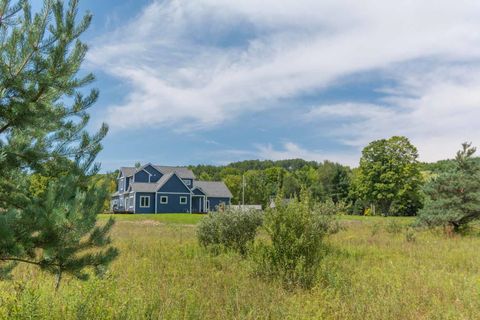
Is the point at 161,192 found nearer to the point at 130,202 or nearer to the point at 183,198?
the point at 183,198

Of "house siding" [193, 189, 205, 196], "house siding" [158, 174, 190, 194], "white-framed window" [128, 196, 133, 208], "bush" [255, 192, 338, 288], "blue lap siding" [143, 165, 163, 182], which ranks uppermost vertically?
"blue lap siding" [143, 165, 163, 182]

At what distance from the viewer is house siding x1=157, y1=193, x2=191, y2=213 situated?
160ft

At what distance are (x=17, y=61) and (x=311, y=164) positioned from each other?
426 ft

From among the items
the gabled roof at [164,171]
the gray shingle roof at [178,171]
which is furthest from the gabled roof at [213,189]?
the gabled roof at [164,171]

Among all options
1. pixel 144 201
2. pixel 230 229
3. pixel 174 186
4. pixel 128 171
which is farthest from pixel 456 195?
pixel 128 171

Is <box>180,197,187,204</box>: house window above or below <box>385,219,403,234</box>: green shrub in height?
above

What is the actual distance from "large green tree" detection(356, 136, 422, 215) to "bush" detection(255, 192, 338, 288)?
4308 centimetres

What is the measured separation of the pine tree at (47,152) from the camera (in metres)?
3.17

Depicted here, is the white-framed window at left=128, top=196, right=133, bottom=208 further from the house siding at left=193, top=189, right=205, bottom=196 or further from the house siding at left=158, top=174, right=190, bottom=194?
the house siding at left=193, top=189, right=205, bottom=196

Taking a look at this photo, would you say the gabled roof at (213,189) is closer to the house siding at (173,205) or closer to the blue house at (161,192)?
the blue house at (161,192)

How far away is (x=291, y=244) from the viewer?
770 cm

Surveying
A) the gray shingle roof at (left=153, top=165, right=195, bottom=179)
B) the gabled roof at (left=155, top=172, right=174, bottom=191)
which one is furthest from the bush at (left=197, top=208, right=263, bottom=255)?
the gray shingle roof at (left=153, top=165, right=195, bottom=179)

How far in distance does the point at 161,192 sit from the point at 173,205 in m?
2.38

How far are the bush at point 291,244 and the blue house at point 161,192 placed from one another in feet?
136
